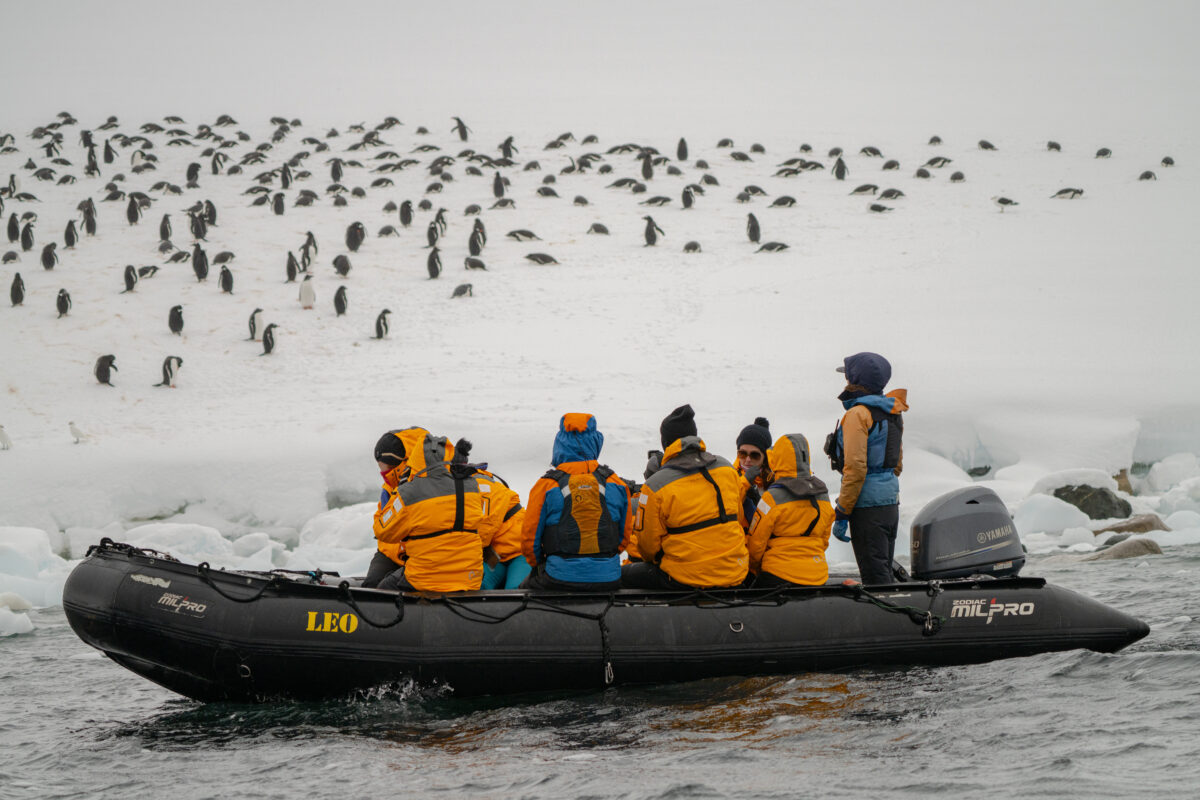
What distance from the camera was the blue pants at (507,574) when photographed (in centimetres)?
685

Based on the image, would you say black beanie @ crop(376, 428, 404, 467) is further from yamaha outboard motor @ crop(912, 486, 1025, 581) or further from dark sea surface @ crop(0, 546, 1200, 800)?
yamaha outboard motor @ crop(912, 486, 1025, 581)

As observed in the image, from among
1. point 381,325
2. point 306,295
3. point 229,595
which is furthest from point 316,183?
point 229,595

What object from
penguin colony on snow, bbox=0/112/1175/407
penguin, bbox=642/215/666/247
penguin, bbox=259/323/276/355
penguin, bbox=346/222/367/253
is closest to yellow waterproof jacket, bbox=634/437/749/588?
penguin colony on snow, bbox=0/112/1175/407

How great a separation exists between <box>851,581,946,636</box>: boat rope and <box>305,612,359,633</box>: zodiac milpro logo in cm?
260

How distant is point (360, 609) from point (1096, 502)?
7.66 metres

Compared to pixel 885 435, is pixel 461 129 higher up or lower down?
higher up

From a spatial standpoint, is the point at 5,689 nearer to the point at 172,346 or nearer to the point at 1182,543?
the point at 1182,543

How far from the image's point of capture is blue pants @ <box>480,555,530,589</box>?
270 inches

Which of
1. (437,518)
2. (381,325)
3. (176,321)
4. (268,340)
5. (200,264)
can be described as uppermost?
(200,264)

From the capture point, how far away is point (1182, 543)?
32.7ft

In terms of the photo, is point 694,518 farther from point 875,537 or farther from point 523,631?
point 875,537

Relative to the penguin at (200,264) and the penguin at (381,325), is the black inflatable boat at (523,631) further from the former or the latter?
the penguin at (200,264)

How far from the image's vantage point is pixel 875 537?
678 centimetres

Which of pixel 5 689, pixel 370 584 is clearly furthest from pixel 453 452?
pixel 5 689
